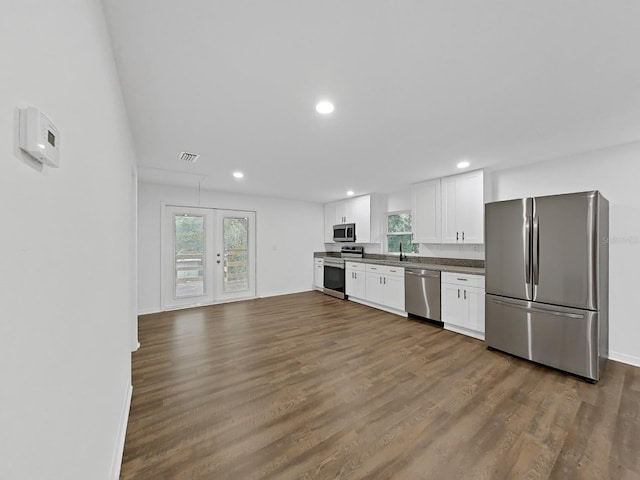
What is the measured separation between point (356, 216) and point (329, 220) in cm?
109

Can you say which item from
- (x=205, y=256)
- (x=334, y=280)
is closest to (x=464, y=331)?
(x=334, y=280)

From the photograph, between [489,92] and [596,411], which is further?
[596,411]

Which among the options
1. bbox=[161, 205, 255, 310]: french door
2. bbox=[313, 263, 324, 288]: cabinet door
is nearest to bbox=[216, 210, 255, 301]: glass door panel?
bbox=[161, 205, 255, 310]: french door

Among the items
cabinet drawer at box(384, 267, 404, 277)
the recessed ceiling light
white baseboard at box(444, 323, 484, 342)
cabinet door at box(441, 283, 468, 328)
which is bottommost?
white baseboard at box(444, 323, 484, 342)

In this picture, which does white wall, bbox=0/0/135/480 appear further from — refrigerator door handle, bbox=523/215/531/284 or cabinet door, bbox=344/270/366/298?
cabinet door, bbox=344/270/366/298

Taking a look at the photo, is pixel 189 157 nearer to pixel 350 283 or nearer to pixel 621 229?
pixel 350 283

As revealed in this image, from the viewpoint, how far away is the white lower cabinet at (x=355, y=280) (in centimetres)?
557

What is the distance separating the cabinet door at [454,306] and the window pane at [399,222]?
1847mm

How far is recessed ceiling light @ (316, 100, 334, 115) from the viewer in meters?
2.09

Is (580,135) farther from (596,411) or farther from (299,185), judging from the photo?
(299,185)

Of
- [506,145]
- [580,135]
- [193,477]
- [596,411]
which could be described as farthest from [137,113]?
[596,411]

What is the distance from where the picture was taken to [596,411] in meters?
2.12

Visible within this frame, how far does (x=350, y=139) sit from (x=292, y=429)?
2652 millimetres

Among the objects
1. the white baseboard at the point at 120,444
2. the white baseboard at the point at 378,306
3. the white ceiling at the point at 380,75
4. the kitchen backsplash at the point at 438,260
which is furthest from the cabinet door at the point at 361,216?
the white baseboard at the point at 120,444
